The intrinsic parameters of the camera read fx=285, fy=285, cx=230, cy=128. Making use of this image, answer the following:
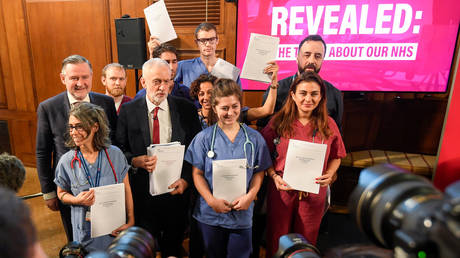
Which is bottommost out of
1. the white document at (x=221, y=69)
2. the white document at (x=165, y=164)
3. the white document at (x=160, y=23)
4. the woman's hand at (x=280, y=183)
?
the woman's hand at (x=280, y=183)

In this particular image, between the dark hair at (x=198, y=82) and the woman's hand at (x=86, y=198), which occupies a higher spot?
the dark hair at (x=198, y=82)

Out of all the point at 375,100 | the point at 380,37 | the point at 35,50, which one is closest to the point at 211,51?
the point at 380,37

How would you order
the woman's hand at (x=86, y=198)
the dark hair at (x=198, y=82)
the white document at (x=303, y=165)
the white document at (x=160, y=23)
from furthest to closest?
the white document at (x=160, y=23) < the dark hair at (x=198, y=82) < the white document at (x=303, y=165) < the woman's hand at (x=86, y=198)

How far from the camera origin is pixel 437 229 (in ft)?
1.59

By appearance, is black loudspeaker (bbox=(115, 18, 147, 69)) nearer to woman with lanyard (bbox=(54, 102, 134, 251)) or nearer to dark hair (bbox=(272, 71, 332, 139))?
woman with lanyard (bbox=(54, 102, 134, 251))

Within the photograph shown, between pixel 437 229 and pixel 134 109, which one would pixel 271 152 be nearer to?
pixel 134 109

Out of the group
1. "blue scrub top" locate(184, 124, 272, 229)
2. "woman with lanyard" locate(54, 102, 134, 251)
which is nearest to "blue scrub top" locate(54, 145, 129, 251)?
"woman with lanyard" locate(54, 102, 134, 251)

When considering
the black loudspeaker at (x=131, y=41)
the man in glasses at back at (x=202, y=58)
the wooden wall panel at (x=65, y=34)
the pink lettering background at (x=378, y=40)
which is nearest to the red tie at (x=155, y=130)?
the man in glasses at back at (x=202, y=58)

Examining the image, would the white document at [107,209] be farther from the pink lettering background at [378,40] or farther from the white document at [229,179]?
the pink lettering background at [378,40]

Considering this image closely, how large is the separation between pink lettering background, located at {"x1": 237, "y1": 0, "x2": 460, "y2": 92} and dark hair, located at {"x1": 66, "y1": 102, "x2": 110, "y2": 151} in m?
1.99

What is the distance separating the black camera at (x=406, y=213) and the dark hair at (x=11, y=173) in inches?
54.5

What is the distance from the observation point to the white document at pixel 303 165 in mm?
1605

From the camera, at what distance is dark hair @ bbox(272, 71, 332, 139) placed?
1.66 metres

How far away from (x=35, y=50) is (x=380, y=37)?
4.13 metres
